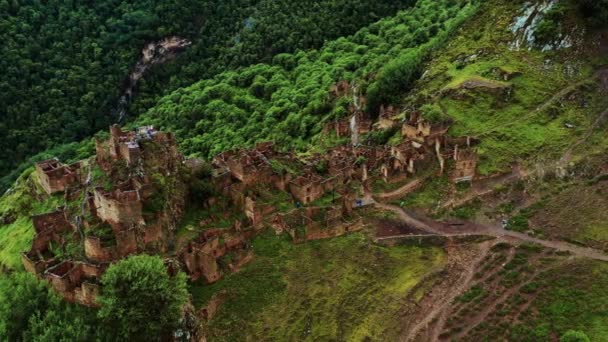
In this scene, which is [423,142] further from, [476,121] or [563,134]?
[563,134]

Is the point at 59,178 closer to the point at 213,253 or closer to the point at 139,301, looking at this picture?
the point at 213,253

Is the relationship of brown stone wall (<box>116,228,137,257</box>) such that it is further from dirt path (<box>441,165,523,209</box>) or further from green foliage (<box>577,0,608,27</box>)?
green foliage (<box>577,0,608,27</box>)

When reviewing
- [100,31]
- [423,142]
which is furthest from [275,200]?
[100,31]

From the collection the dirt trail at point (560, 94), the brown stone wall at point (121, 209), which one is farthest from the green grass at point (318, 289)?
the dirt trail at point (560, 94)

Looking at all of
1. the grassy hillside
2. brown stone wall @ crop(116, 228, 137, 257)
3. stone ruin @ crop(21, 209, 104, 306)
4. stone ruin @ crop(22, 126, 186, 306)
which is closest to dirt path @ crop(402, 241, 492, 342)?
the grassy hillside

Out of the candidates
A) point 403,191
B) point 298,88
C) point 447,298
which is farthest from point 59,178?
point 298,88

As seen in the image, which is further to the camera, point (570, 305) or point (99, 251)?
point (570, 305)
